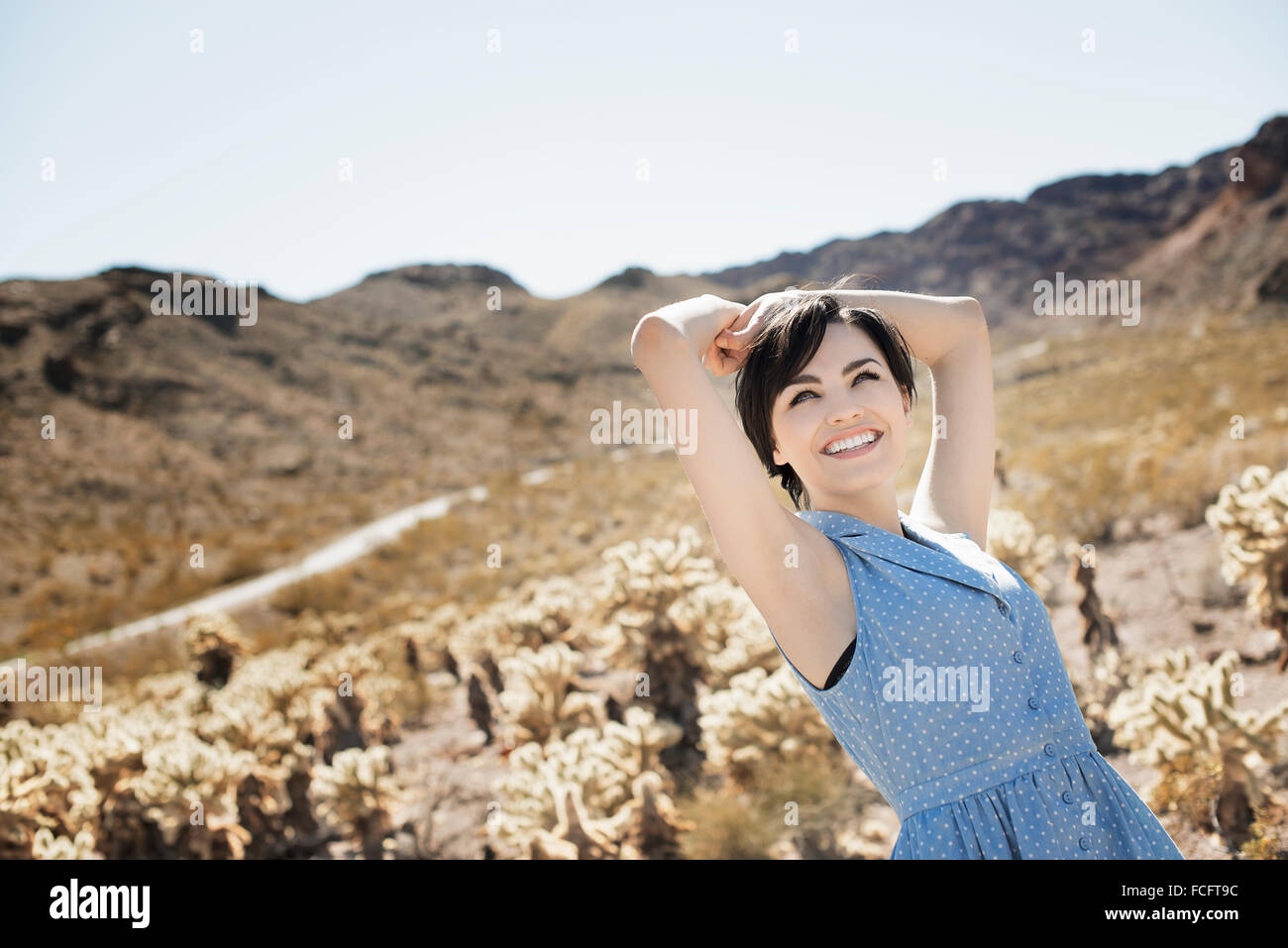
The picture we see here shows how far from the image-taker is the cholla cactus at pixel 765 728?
13.6ft

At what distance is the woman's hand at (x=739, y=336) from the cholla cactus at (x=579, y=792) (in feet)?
8.22

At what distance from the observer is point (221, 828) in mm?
4270

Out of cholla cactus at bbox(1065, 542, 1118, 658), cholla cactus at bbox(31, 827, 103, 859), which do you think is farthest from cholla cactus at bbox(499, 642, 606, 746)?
cholla cactus at bbox(1065, 542, 1118, 658)

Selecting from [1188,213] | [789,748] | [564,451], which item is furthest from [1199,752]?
[1188,213]

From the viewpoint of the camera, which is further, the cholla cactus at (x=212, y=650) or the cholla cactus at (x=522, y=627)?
the cholla cactus at (x=212, y=650)

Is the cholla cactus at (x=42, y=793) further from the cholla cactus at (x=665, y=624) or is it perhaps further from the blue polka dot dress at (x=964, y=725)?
the blue polka dot dress at (x=964, y=725)

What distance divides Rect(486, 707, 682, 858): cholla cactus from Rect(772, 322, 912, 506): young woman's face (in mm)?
2479

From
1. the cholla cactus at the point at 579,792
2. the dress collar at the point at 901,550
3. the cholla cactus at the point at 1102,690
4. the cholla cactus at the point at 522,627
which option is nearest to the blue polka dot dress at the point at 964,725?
the dress collar at the point at 901,550

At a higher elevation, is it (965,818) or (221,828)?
(965,818)

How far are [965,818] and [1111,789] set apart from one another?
1.09 ft

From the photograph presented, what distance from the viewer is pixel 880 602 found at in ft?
4.44

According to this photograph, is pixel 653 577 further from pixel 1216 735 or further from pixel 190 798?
pixel 1216 735

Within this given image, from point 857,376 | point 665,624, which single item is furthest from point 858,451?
point 665,624
